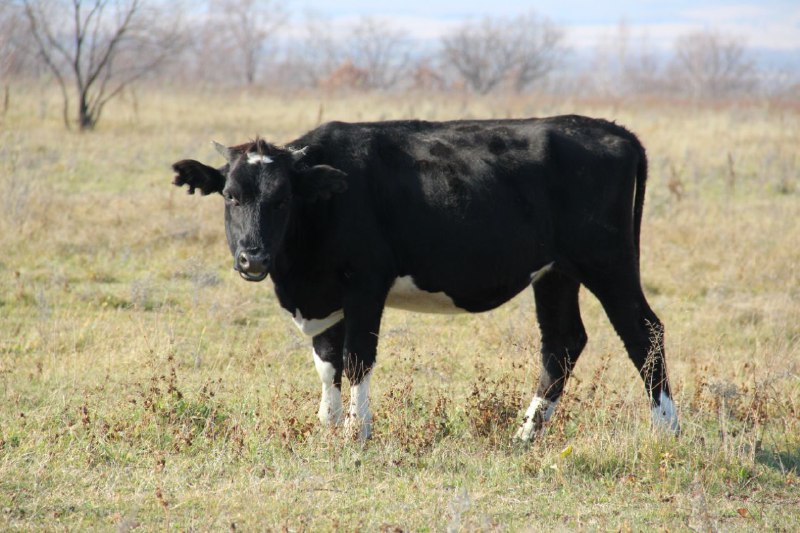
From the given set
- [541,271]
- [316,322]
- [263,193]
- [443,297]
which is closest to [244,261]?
[263,193]

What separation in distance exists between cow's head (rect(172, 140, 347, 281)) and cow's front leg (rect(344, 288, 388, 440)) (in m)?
0.64

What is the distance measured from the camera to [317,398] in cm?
700

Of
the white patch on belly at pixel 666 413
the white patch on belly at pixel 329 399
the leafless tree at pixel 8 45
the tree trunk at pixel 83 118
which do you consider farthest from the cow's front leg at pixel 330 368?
the tree trunk at pixel 83 118

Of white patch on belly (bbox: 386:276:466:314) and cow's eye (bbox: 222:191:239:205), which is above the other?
cow's eye (bbox: 222:191:239:205)

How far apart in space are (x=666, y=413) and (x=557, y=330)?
1.00m

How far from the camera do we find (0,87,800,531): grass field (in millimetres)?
5355

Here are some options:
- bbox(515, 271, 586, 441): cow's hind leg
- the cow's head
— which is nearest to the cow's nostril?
the cow's head

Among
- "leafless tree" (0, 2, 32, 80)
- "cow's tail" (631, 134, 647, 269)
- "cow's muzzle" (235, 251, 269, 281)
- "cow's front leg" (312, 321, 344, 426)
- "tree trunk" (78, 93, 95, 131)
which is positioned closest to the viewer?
"cow's muzzle" (235, 251, 269, 281)

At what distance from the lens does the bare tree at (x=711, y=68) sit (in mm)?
94062

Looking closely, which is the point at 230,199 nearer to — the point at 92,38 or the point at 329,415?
the point at 329,415

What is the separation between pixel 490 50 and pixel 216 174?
62039mm

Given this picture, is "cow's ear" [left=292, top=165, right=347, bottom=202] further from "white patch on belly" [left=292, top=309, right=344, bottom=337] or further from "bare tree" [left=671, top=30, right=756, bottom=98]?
"bare tree" [left=671, top=30, right=756, bottom=98]

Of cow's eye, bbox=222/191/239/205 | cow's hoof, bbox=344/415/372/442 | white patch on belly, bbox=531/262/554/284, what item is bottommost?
cow's hoof, bbox=344/415/372/442

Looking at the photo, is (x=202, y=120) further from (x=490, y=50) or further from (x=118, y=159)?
(x=490, y=50)
